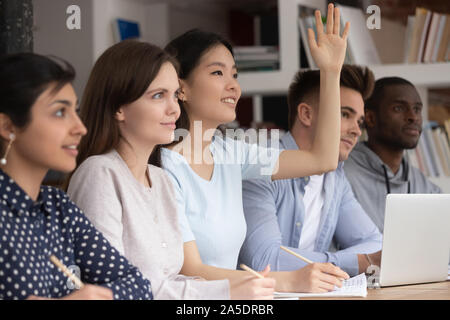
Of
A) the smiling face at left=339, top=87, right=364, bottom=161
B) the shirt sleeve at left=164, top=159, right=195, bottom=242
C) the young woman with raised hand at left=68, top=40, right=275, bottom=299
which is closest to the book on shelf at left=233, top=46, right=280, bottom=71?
the smiling face at left=339, top=87, right=364, bottom=161

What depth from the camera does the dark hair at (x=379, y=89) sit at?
272 centimetres

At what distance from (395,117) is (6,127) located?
1.85 meters

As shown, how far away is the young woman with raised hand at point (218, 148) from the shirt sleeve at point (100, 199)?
33 centimetres

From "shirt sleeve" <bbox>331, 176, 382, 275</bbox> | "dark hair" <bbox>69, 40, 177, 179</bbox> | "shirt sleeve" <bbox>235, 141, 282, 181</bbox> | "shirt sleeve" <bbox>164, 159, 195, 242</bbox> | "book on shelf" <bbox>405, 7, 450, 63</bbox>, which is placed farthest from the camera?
"book on shelf" <bbox>405, 7, 450, 63</bbox>

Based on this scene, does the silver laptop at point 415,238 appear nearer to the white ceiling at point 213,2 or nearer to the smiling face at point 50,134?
the smiling face at point 50,134

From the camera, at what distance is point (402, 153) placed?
9.11 ft

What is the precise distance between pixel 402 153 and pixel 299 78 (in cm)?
59

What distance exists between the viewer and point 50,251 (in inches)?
50.0

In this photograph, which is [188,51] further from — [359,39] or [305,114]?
[359,39]

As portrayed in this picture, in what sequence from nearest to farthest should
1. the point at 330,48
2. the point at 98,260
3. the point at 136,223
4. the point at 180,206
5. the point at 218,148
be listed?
1. the point at 98,260
2. the point at 136,223
3. the point at 180,206
4. the point at 330,48
5. the point at 218,148

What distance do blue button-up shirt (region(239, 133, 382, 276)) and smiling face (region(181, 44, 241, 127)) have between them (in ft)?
1.06

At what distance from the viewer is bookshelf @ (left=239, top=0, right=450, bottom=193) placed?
2.94m

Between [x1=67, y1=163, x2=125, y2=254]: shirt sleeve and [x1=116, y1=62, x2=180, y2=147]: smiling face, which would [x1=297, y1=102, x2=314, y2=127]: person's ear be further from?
[x1=67, y1=163, x2=125, y2=254]: shirt sleeve

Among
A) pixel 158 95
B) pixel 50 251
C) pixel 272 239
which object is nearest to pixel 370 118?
pixel 272 239
